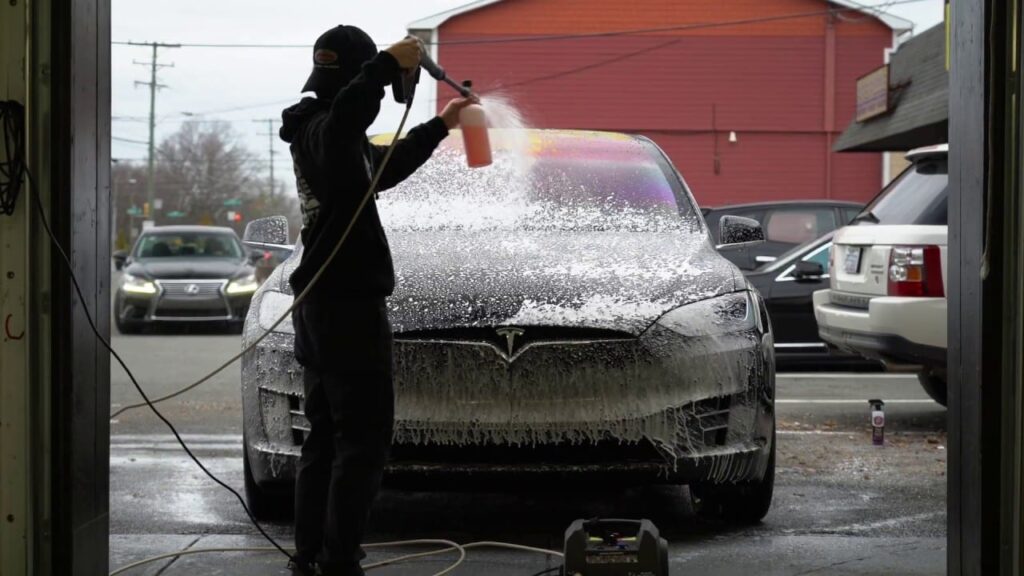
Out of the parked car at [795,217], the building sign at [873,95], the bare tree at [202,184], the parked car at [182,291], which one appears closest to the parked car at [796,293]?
the parked car at [795,217]

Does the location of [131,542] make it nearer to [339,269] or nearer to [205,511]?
[205,511]

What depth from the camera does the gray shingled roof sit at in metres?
18.8

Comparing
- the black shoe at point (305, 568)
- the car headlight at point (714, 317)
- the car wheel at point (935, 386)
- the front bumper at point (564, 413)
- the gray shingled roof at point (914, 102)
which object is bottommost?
the black shoe at point (305, 568)

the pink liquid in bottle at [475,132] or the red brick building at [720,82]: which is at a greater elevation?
the red brick building at [720,82]

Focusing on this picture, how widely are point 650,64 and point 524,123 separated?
2422 cm

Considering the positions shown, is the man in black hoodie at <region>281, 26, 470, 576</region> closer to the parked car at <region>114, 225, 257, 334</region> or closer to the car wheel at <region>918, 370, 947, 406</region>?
the car wheel at <region>918, 370, 947, 406</region>

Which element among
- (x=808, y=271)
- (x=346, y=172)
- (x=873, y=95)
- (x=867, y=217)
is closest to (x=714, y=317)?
(x=346, y=172)

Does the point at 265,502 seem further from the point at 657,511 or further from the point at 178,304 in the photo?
the point at 178,304

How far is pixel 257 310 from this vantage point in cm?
528

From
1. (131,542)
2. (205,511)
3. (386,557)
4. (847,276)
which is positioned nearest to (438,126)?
(386,557)

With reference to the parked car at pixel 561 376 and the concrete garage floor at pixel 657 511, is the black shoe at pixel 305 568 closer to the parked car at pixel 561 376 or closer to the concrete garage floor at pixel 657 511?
the concrete garage floor at pixel 657 511

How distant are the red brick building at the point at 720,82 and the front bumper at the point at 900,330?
67.7 ft

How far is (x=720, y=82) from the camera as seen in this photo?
28.8m

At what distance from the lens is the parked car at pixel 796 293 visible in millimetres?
11547
